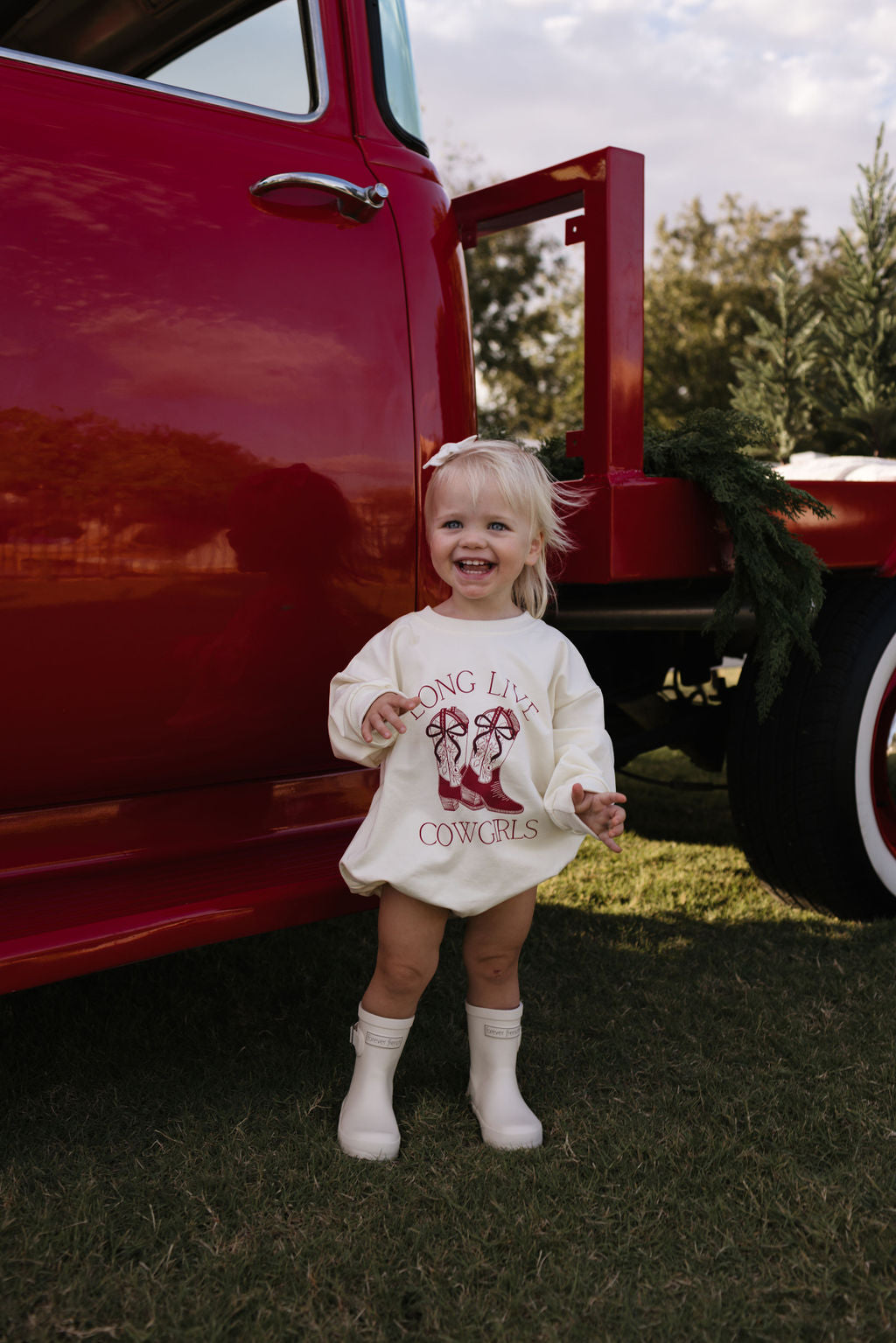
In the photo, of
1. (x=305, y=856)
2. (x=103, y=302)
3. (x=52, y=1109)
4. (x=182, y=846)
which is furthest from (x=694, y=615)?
(x=52, y=1109)

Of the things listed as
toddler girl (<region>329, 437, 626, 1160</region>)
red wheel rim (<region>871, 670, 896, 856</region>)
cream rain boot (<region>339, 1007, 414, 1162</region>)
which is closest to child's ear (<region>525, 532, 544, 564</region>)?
toddler girl (<region>329, 437, 626, 1160</region>)

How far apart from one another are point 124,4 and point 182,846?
1.62 metres

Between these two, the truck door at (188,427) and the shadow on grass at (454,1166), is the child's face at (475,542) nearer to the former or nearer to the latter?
the truck door at (188,427)

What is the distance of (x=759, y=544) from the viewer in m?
2.22

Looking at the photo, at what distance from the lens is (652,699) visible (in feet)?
10.2

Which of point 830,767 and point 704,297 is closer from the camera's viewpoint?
point 830,767

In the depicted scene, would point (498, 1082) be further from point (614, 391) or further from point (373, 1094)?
point (614, 391)

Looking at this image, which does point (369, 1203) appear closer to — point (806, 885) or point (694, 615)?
point (694, 615)

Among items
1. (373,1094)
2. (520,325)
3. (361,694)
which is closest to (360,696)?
(361,694)

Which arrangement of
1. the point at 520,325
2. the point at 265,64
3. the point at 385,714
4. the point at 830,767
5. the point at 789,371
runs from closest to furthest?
the point at 385,714, the point at 265,64, the point at 830,767, the point at 789,371, the point at 520,325

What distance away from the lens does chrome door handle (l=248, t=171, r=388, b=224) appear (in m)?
1.83

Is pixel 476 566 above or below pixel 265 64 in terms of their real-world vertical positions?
below

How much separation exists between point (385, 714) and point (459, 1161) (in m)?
0.69

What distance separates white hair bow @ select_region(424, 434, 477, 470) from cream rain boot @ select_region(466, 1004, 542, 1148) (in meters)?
0.91
